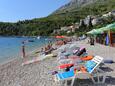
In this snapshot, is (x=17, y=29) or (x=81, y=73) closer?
(x=81, y=73)

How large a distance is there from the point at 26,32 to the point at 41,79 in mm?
158703

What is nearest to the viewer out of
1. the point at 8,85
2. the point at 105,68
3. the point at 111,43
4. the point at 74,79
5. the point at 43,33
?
the point at 74,79

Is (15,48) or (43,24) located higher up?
(15,48)

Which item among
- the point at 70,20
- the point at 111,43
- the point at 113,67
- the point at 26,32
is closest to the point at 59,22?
the point at 70,20

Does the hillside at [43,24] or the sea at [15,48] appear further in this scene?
the hillside at [43,24]

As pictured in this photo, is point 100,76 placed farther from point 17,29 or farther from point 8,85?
point 17,29

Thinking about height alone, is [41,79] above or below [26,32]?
above

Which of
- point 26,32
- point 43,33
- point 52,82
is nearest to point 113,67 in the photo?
point 52,82

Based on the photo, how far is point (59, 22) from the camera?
15800 centimetres

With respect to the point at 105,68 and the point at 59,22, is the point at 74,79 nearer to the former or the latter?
the point at 105,68

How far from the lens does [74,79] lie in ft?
30.6

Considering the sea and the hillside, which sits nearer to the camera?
the sea

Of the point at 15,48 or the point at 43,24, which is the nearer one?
the point at 15,48

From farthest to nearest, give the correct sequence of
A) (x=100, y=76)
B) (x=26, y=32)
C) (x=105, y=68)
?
(x=26, y=32) < (x=105, y=68) < (x=100, y=76)
